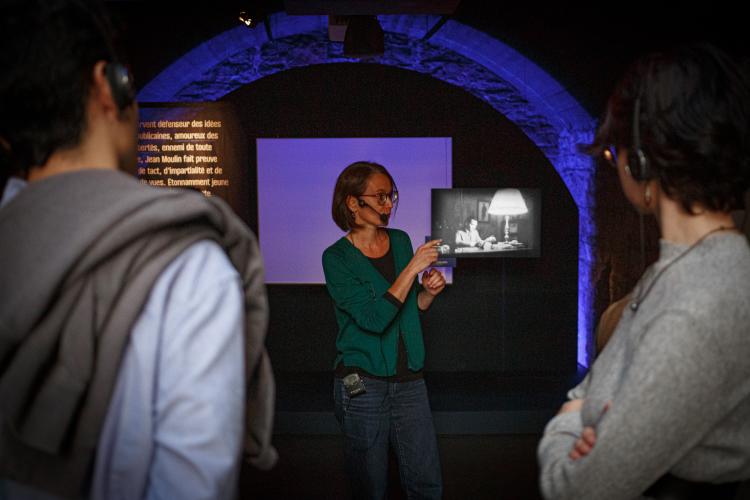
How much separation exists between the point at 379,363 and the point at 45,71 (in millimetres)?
1960

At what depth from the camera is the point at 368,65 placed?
5.39 metres

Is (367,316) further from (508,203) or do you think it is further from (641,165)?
(508,203)

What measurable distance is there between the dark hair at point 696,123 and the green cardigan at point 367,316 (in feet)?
5.29

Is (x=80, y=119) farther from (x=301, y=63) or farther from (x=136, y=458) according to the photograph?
(x=301, y=63)

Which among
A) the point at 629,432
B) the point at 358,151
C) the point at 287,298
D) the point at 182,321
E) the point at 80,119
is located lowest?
the point at 287,298

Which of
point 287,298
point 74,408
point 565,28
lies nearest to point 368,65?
point 565,28

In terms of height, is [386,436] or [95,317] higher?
[95,317]

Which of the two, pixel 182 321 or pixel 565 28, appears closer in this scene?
pixel 182 321

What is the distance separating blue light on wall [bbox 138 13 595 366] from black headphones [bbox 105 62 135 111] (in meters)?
4.28

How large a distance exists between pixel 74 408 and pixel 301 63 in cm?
485

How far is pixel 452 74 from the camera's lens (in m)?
5.49

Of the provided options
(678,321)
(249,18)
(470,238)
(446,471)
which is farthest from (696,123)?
(249,18)

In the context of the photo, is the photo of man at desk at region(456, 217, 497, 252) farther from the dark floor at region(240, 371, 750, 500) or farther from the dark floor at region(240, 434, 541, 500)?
the dark floor at region(240, 434, 541, 500)

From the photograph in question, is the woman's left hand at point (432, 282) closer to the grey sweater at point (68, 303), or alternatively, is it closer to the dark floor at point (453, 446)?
the dark floor at point (453, 446)
